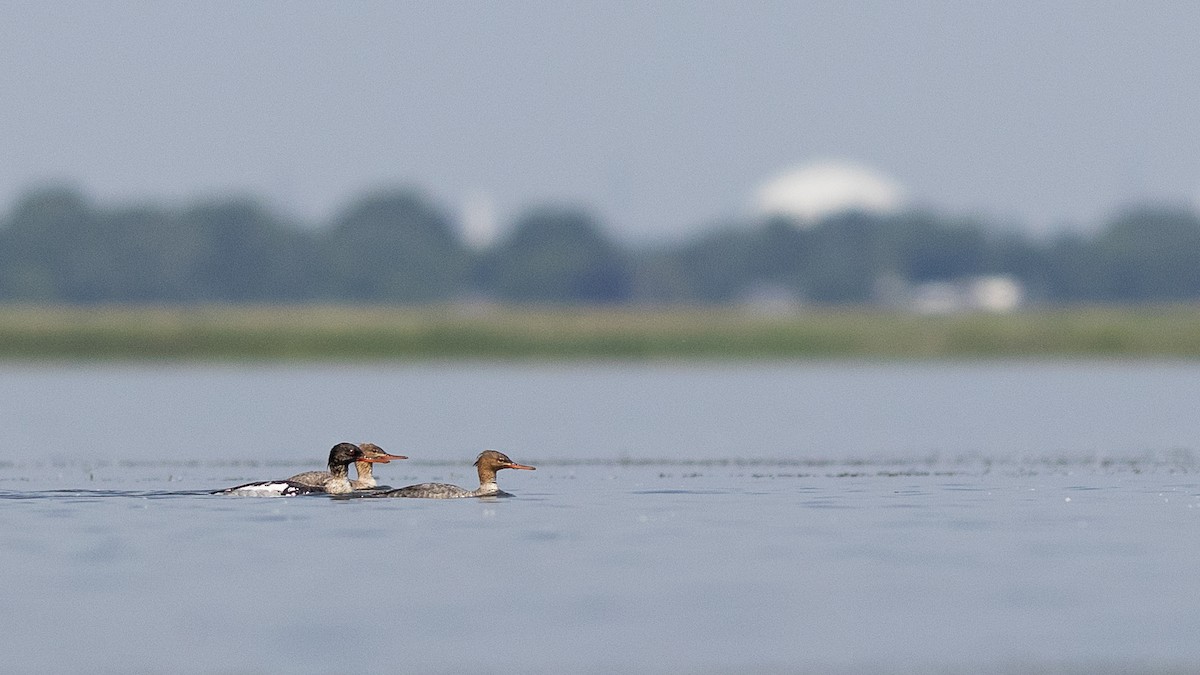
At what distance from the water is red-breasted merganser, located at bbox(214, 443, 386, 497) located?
204 mm

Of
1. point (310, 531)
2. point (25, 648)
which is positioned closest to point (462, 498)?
point (310, 531)

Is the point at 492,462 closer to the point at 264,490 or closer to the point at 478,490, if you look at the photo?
the point at 478,490

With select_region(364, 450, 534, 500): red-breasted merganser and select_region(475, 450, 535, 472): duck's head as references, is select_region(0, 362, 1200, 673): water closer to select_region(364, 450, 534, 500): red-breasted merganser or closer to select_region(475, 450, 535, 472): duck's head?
select_region(364, 450, 534, 500): red-breasted merganser

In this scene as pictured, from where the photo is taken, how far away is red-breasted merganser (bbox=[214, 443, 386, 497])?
27786 mm

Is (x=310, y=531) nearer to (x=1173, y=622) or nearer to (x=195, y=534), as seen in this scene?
(x=195, y=534)

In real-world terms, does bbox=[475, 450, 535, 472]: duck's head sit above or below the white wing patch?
above

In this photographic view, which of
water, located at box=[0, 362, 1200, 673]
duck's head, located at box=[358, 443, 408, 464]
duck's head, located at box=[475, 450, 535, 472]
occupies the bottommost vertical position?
water, located at box=[0, 362, 1200, 673]

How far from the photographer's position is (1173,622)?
16.8m

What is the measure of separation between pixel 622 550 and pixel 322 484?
7.66m

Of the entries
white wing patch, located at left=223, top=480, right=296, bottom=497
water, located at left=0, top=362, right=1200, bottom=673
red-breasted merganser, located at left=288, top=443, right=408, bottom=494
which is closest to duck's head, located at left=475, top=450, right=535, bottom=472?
water, located at left=0, top=362, right=1200, bottom=673

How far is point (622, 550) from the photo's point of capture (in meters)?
21.6

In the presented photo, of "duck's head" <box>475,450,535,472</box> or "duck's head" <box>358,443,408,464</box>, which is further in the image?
A: "duck's head" <box>358,443,408,464</box>

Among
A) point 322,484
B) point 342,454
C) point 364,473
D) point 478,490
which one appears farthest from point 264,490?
point 478,490

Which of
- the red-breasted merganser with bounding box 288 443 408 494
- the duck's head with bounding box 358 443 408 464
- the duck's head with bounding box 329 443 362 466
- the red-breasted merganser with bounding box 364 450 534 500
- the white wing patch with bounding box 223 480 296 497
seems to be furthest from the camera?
the duck's head with bounding box 358 443 408 464
